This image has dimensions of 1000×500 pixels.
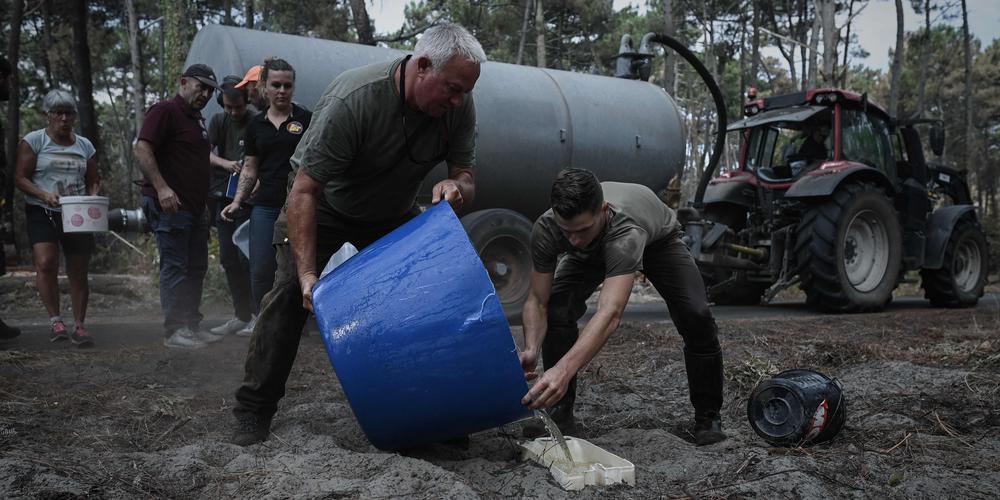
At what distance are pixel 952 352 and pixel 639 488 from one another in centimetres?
345

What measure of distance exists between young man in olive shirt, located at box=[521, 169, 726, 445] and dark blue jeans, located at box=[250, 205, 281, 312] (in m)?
2.11

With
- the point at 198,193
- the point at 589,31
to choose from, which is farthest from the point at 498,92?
the point at 589,31

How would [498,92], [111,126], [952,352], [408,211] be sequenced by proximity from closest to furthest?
1. [408,211]
2. [952,352]
3. [498,92]
4. [111,126]

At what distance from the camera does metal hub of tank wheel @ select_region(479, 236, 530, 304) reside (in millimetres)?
6734

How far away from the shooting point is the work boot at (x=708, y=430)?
10.4 feet

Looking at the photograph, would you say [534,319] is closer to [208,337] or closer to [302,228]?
[302,228]

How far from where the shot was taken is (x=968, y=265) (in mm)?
9516

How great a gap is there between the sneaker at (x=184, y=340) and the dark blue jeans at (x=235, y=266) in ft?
2.16

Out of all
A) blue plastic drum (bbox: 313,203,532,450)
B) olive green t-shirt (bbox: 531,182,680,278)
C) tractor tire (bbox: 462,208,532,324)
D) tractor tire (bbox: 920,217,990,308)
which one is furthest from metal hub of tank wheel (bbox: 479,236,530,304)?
tractor tire (bbox: 920,217,990,308)

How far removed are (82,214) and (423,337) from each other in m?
3.57

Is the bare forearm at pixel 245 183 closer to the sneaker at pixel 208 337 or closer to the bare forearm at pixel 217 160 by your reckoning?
the bare forearm at pixel 217 160

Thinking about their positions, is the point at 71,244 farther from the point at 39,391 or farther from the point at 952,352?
A: the point at 952,352

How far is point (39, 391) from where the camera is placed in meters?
3.86

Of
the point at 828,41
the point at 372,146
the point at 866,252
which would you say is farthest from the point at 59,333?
the point at 828,41
